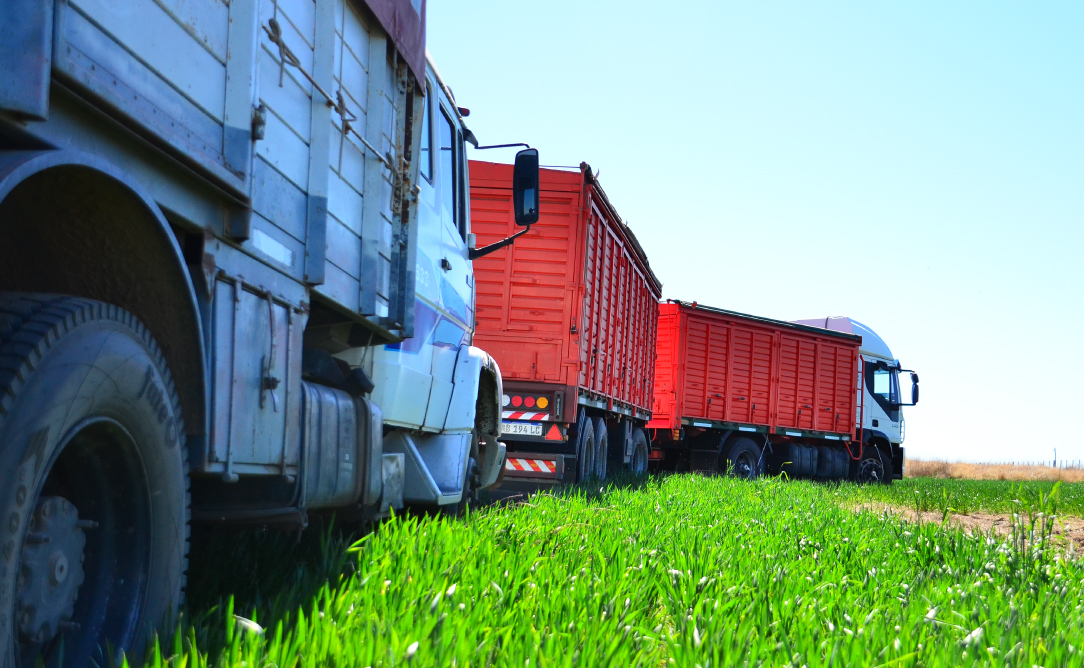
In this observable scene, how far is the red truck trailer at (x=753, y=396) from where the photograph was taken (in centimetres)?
1892

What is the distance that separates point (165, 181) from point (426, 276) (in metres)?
2.72

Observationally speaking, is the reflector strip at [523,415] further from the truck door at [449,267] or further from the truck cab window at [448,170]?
the truck cab window at [448,170]

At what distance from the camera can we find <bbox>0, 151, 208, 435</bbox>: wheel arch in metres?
2.13

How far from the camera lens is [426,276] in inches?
204

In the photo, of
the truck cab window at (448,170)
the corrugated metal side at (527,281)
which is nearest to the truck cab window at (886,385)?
the corrugated metal side at (527,281)

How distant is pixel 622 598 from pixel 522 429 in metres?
6.88

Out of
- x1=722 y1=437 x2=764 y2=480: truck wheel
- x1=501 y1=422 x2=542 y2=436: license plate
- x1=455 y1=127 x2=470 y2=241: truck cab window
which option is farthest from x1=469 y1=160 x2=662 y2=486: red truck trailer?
x1=722 y1=437 x2=764 y2=480: truck wheel

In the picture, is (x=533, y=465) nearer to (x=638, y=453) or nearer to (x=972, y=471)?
(x=638, y=453)

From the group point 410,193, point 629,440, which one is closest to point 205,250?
point 410,193

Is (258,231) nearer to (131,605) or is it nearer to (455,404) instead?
(131,605)

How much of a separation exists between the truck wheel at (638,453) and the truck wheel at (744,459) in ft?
11.1

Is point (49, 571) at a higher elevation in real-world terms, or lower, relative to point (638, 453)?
higher

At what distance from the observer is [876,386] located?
76.1 feet

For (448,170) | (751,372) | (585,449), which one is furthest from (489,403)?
(751,372)
